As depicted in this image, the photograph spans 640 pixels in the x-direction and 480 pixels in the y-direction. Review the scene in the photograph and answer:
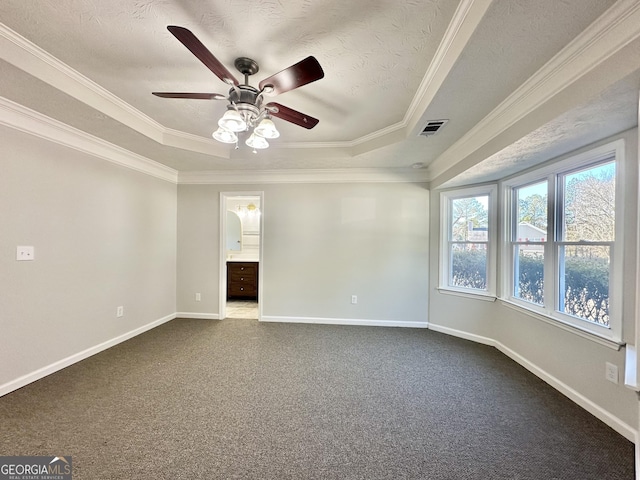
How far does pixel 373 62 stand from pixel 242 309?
4.51m

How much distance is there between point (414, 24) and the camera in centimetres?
153

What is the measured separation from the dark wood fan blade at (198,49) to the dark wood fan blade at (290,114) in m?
0.33

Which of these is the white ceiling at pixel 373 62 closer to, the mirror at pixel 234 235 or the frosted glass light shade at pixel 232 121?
the frosted glass light shade at pixel 232 121

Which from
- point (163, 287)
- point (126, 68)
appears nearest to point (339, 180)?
point (126, 68)

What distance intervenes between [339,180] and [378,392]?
2912mm

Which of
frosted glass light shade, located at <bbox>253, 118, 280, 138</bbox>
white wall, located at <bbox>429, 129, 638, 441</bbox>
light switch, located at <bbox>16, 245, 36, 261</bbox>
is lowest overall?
white wall, located at <bbox>429, 129, 638, 441</bbox>

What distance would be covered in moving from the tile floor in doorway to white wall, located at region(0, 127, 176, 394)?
1309 millimetres

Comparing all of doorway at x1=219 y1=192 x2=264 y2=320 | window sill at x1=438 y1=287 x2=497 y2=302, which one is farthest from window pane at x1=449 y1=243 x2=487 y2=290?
doorway at x1=219 y1=192 x2=264 y2=320

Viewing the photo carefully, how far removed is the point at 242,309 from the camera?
16.7 ft

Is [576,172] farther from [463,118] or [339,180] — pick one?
[339,180]

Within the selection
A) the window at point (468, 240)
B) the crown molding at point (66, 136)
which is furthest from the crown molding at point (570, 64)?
the crown molding at point (66, 136)

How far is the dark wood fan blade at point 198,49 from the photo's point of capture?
117 cm

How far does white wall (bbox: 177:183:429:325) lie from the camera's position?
4.07 m

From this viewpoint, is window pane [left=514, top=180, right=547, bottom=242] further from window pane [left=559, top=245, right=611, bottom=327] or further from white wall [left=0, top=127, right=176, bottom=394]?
white wall [left=0, top=127, right=176, bottom=394]
